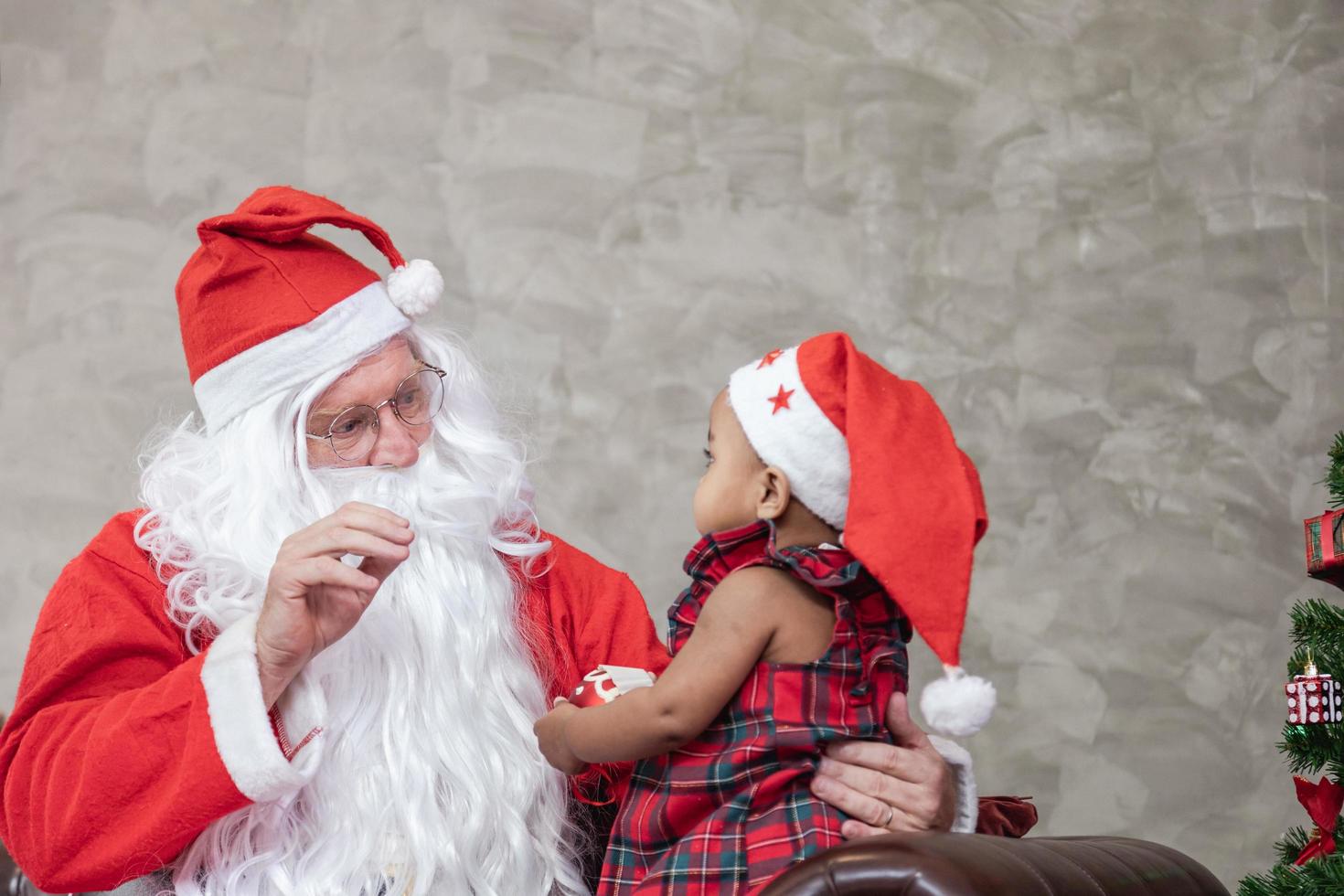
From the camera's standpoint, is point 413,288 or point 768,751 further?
point 413,288

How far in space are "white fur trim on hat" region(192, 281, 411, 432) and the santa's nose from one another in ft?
0.37

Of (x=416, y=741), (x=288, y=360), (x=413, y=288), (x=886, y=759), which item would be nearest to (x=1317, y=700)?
(x=886, y=759)

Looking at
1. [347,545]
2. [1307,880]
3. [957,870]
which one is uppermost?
[347,545]

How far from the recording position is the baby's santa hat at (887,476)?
1.45 m

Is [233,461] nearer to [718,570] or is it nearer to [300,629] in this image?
[300,629]

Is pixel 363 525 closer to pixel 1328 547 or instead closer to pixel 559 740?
pixel 559 740

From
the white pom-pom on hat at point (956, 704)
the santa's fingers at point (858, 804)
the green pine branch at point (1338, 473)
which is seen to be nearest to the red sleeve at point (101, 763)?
the santa's fingers at point (858, 804)

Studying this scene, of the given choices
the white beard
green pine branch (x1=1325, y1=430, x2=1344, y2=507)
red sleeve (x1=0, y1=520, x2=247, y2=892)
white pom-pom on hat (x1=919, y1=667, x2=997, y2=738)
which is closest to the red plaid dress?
white pom-pom on hat (x1=919, y1=667, x2=997, y2=738)

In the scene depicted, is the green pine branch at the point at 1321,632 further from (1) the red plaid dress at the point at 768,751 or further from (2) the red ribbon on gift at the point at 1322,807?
(1) the red plaid dress at the point at 768,751

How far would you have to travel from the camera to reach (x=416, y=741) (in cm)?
193

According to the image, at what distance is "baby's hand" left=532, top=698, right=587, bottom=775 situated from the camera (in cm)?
172

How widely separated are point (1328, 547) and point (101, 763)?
1.80m

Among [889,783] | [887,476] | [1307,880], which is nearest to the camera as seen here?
[887,476]

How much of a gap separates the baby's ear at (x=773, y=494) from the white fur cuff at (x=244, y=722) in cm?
70
